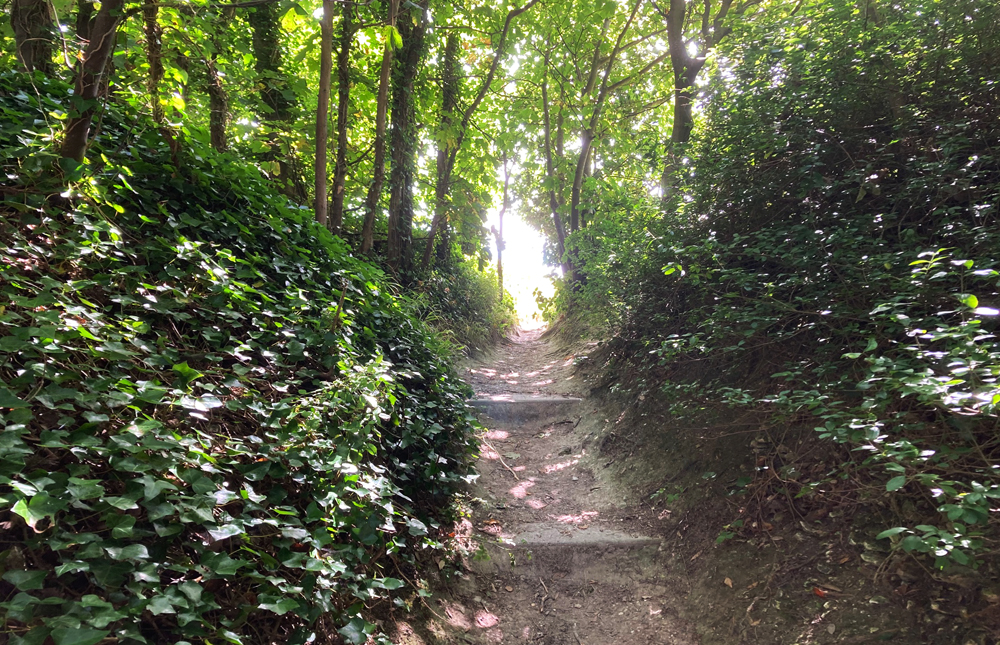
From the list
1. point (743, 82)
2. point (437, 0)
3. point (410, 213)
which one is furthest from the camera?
point (410, 213)


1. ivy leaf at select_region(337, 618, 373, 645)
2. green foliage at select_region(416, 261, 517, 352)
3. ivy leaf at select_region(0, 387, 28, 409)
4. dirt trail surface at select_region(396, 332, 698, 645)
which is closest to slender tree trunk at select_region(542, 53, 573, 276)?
green foliage at select_region(416, 261, 517, 352)

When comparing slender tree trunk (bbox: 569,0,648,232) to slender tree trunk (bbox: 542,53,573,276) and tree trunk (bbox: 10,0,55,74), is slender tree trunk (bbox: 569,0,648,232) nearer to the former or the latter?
slender tree trunk (bbox: 542,53,573,276)

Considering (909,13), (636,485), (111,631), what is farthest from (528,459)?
(909,13)

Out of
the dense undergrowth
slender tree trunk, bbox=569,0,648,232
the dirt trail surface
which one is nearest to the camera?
the dense undergrowth

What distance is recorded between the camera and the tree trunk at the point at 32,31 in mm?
2859

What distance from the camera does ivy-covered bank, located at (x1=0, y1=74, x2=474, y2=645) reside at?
145 centimetres

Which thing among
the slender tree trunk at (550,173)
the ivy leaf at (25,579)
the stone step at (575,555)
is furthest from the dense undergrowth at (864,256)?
the slender tree trunk at (550,173)

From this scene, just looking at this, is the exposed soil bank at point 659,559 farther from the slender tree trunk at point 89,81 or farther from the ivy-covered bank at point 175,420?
the slender tree trunk at point 89,81

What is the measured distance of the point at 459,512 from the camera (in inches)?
143

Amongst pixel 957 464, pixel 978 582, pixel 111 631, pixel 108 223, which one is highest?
pixel 108 223

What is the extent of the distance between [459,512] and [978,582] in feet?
9.86

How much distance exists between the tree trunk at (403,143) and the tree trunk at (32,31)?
4.00 meters

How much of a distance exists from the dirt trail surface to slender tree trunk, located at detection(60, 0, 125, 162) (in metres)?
3.18

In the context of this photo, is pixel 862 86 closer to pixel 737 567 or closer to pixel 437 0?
pixel 737 567
